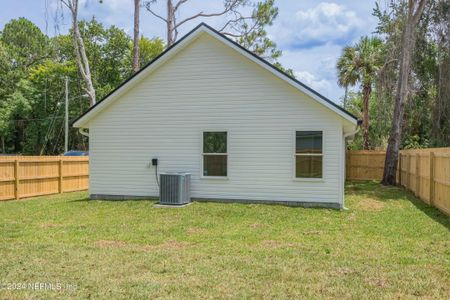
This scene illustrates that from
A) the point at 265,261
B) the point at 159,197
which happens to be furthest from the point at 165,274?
the point at 159,197

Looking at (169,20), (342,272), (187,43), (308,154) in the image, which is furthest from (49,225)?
(169,20)

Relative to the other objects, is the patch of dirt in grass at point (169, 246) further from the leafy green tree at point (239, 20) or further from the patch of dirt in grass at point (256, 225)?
the leafy green tree at point (239, 20)

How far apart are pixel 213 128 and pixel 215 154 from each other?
2.50ft

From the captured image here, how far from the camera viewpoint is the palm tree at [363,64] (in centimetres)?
2478

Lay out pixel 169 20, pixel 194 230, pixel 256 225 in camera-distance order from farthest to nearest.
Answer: pixel 169 20, pixel 256 225, pixel 194 230

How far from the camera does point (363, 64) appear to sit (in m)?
25.0

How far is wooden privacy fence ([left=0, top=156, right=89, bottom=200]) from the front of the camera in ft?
43.4

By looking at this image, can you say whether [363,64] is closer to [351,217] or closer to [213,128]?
[213,128]

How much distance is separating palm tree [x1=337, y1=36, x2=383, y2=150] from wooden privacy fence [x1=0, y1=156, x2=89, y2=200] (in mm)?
16343

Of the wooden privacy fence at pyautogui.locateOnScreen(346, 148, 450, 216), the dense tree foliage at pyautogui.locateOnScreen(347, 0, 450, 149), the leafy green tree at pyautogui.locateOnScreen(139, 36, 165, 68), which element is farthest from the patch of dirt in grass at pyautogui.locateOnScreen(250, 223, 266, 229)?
the leafy green tree at pyautogui.locateOnScreen(139, 36, 165, 68)

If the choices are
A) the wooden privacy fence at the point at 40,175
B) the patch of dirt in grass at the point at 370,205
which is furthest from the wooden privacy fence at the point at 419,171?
the wooden privacy fence at the point at 40,175

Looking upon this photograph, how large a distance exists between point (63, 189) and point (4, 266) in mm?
11003

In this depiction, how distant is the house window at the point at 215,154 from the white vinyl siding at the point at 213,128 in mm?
173

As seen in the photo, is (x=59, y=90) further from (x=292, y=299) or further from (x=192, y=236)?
(x=292, y=299)
